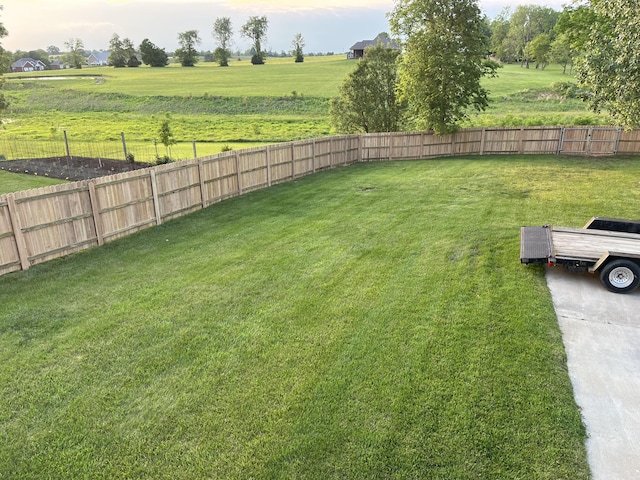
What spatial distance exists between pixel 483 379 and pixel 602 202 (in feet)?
31.6

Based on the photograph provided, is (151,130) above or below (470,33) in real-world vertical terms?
below

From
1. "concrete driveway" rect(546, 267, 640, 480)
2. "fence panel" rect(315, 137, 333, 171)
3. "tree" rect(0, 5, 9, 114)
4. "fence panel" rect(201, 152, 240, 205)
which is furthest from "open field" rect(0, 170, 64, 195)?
"concrete driveway" rect(546, 267, 640, 480)

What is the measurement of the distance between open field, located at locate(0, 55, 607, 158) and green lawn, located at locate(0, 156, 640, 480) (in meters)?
17.9

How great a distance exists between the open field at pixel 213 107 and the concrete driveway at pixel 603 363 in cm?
2096

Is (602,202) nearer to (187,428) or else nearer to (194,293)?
(194,293)

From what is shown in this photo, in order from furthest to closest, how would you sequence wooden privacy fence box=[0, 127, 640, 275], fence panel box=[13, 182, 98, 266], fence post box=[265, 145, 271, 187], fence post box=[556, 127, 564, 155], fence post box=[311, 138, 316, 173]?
fence post box=[556, 127, 564, 155], fence post box=[311, 138, 316, 173], fence post box=[265, 145, 271, 187], wooden privacy fence box=[0, 127, 640, 275], fence panel box=[13, 182, 98, 266]

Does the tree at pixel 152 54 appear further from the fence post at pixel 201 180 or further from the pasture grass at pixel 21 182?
the fence post at pixel 201 180

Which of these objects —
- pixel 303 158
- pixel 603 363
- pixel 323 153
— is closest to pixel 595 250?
pixel 603 363

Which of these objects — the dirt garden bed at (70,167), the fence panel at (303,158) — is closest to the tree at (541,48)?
the fence panel at (303,158)

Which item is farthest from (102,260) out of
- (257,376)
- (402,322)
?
(402,322)

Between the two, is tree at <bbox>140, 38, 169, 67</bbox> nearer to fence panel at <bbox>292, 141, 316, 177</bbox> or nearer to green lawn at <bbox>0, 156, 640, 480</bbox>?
fence panel at <bbox>292, 141, 316, 177</bbox>

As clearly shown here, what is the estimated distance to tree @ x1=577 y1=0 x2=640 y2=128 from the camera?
10.3 m

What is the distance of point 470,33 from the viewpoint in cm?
1947

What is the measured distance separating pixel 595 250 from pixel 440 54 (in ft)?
49.4
